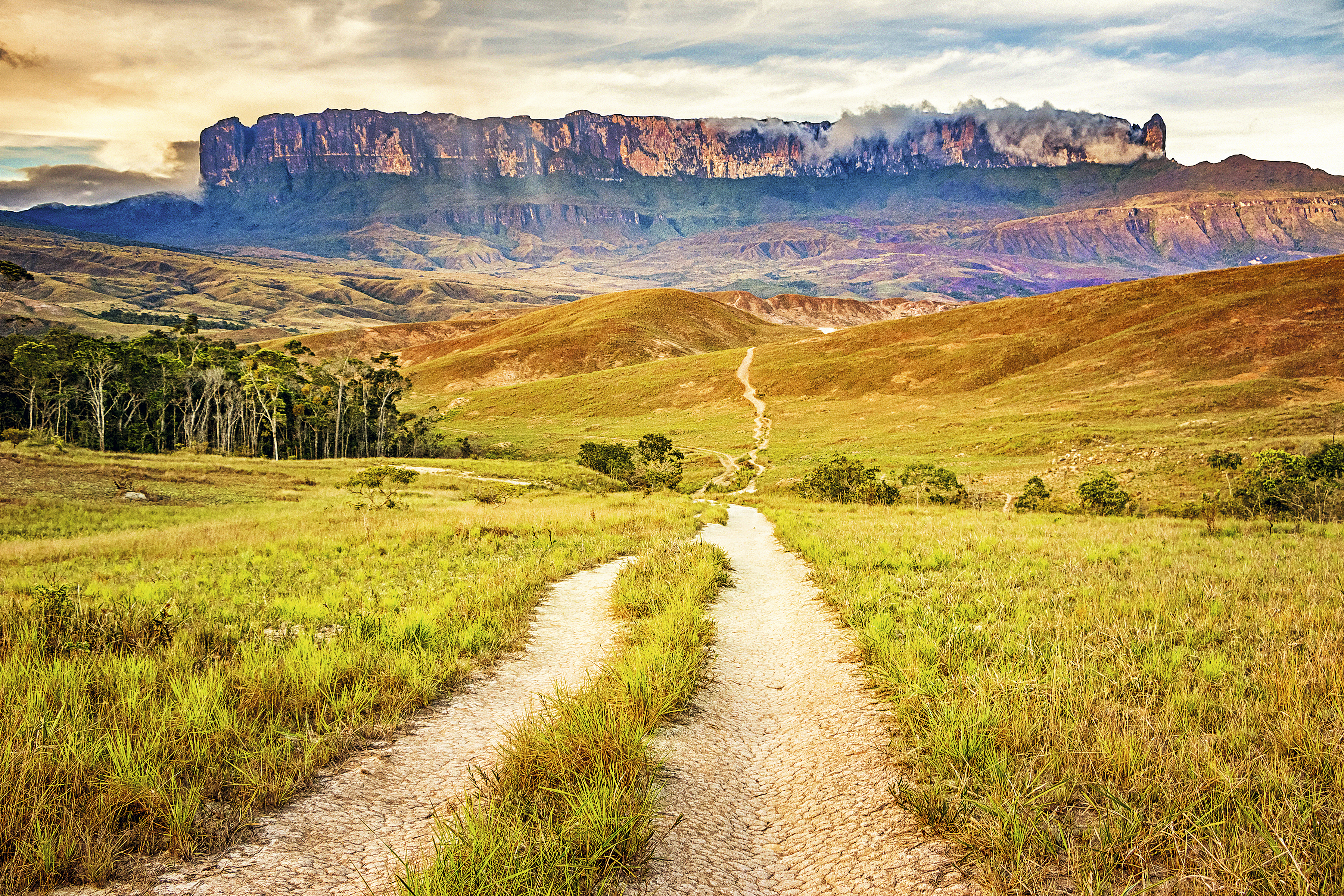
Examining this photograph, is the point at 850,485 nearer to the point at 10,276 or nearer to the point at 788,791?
the point at 788,791

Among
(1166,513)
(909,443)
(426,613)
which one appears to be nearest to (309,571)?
(426,613)

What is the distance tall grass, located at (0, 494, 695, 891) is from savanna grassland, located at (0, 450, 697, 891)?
0.07 feet

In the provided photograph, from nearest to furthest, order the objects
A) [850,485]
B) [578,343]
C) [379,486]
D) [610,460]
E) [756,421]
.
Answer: [379,486] < [850,485] < [610,460] < [756,421] < [578,343]

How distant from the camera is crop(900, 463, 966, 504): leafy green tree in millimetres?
40344

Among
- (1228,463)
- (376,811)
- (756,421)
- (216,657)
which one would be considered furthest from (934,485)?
(756,421)

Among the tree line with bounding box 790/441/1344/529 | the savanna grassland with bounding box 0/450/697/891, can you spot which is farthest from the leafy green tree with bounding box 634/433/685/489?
the savanna grassland with bounding box 0/450/697/891

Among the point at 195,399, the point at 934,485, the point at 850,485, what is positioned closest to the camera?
the point at 934,485

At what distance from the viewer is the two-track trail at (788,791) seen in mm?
3965

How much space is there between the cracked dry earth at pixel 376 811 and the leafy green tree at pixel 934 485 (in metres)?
33.4

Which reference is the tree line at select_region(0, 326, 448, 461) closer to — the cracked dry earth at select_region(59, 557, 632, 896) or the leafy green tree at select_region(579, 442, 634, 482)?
the leafy green tree at select_region(579, 442, 634, 482)

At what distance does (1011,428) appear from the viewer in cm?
7162

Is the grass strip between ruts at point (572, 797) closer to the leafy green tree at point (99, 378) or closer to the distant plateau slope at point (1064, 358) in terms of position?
the leafy green tree at point (99, 378)

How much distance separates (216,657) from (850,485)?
130 feet

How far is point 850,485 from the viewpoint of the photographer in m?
43.2
